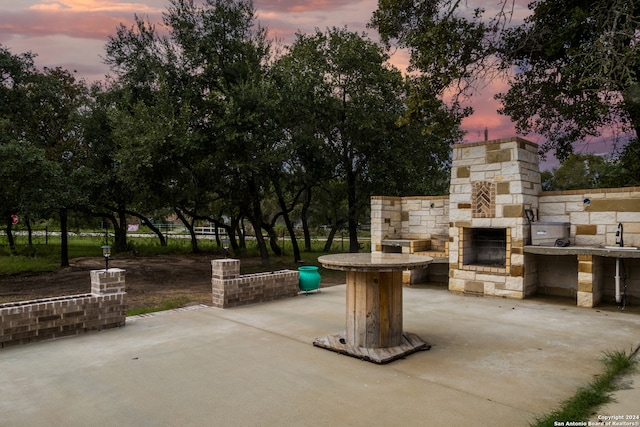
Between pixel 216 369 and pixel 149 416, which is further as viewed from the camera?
pixel 216 369

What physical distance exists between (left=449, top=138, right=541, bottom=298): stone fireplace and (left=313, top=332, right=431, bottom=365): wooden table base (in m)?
3.77

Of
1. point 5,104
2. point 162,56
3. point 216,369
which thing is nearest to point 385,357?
point 216,369

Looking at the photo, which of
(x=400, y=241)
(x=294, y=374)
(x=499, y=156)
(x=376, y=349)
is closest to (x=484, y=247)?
(x=400, y=241)

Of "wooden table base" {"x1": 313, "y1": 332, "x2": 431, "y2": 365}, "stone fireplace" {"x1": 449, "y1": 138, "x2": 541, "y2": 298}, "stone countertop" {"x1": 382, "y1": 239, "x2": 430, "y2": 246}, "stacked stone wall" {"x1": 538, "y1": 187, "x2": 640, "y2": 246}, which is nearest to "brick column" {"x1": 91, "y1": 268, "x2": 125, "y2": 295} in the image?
"wooden table base" {"x1": 313, "y1": 332, "x2": 431, "y2": 365}

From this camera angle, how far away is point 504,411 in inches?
122

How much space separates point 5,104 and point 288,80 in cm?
828

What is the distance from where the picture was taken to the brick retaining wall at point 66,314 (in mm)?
4805

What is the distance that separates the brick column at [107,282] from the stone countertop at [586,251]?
6.87 meters

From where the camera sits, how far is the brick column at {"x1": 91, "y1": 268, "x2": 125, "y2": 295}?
18.3 ft

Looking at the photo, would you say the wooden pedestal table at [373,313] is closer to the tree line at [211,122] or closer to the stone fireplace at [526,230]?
the stone fireplace at [526,230]

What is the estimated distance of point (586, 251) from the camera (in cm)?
682

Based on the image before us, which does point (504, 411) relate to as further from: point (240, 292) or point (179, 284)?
point (179, 284)

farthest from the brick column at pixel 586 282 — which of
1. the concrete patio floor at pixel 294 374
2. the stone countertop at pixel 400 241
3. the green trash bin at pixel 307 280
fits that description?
the green trash bin at pixel 307 280

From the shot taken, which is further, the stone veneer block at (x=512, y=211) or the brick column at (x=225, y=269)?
the stone veneer block at (x=512, y=211)
